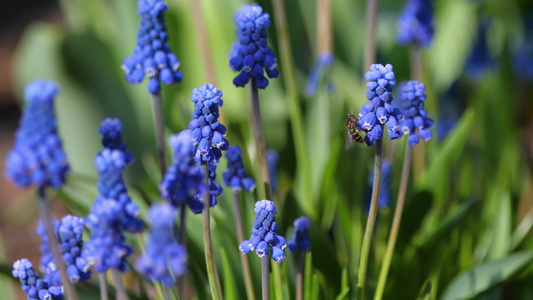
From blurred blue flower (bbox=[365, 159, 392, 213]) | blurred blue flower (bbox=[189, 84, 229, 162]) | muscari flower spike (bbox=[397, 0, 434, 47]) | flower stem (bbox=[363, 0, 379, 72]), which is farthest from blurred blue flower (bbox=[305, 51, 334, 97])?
blurred blue flower (bbox=[189, 84, 229, 162])

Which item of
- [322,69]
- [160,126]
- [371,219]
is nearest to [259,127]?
[160,126]

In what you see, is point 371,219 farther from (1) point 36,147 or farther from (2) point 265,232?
(1) point 36,147

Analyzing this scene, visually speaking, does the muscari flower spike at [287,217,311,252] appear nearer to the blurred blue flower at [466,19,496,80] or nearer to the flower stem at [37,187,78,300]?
the flower stem at [37,187,78,300]

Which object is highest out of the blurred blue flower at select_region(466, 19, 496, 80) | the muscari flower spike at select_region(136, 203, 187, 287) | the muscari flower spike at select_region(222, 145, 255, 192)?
the blurred blue flower at select_region(466, 19, 496, 80)

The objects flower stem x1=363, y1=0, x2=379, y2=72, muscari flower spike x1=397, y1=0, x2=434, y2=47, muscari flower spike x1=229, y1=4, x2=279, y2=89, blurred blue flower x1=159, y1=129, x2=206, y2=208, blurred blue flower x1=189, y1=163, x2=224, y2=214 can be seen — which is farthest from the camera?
muscari flower spike x1=397, y1=0, x2=434, y2=47

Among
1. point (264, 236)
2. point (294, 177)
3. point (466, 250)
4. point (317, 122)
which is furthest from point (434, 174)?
point (264, 236)

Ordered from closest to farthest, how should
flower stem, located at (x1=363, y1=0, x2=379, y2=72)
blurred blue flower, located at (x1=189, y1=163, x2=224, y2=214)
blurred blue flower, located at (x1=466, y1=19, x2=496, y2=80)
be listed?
blurred blue flower, located at (x1=189, y1=163, x2=224, y2=214) < flower stem, located at (x1=363, y1=0, x2=379, y2=72) < blurred blue flower, located at (x1=466, y1=19, x2=496, y2=80)

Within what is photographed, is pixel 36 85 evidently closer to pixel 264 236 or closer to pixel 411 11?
pixel 264 236
